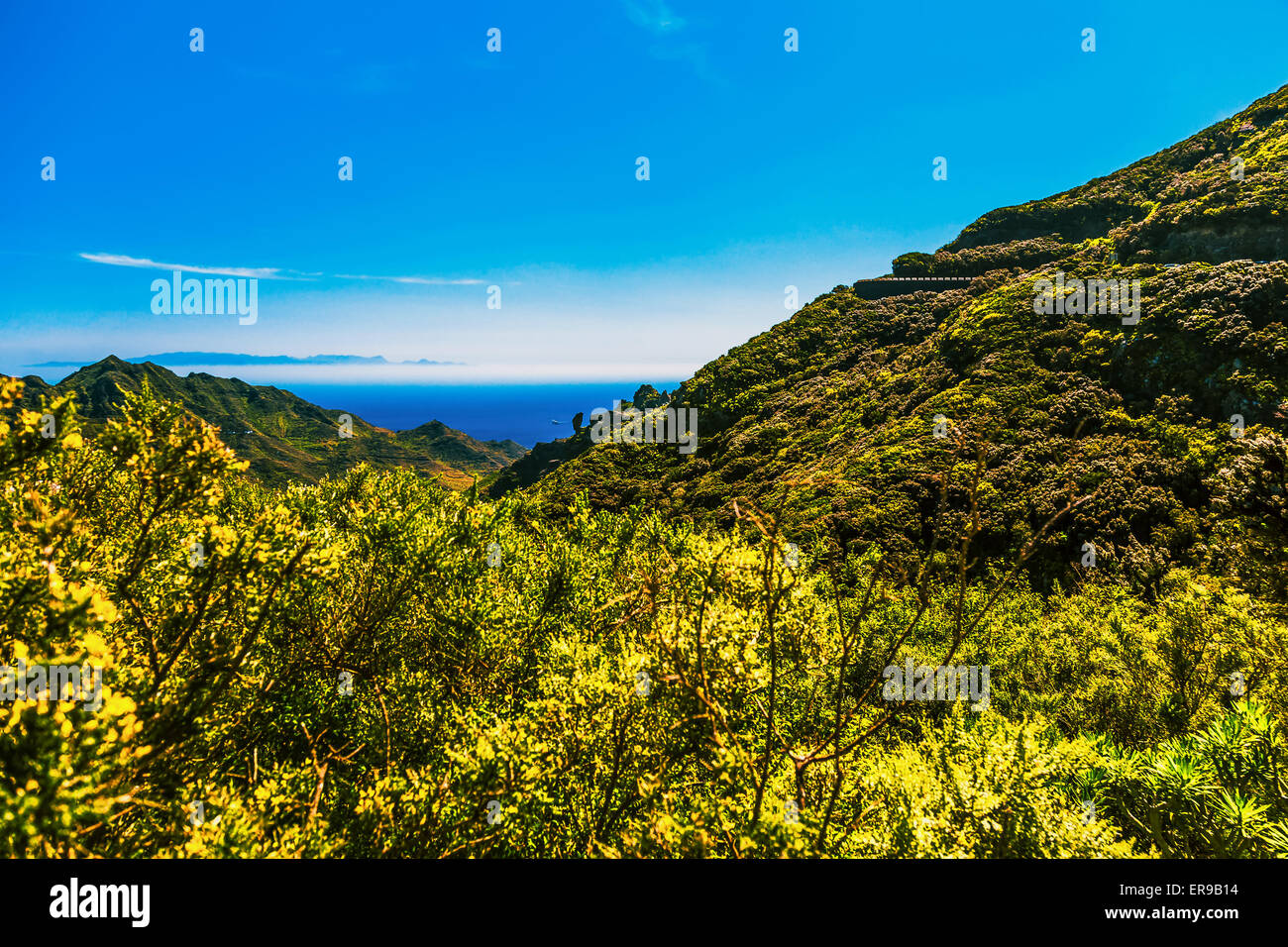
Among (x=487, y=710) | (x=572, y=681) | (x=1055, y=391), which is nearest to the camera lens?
(x=572, y=681)

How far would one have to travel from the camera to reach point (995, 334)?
69.6 metres

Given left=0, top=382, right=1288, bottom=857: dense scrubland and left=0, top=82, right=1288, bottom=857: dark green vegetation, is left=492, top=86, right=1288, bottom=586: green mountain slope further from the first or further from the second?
left=0, top=382, right=1288, bottom=857: dense scrubland

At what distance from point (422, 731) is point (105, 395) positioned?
252692mm

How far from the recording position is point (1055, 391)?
58625 mm

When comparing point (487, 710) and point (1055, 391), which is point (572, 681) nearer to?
point (487, 710)

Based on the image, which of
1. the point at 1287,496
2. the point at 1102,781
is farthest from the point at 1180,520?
the point at 1102,781

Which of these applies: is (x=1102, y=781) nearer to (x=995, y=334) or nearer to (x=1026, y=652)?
(x=1026, y=652)

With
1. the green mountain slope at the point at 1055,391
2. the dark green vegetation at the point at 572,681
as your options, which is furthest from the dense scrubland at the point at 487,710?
the green mountain slope at the point at 1055,391

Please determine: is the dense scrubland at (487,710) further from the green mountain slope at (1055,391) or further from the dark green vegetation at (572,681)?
the green mountain slope at (1055,391)

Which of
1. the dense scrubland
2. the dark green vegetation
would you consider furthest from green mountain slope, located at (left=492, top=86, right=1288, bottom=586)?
the dense scrubland

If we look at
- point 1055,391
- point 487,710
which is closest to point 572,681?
point 487,710

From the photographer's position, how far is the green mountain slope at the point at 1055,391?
43.5 meters

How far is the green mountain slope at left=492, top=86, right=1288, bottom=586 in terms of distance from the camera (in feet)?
143

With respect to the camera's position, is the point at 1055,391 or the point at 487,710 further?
the point at 1055,391
